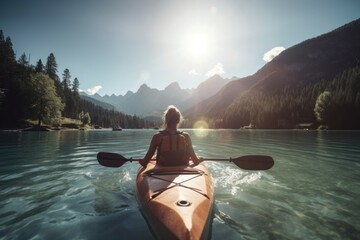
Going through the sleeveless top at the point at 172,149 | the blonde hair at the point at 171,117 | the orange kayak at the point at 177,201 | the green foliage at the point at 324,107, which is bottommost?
the orange kayak at the point at 177,201

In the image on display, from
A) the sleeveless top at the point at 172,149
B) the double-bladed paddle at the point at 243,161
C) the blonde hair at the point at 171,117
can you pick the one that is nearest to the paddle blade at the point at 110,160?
the double-bladed paddle at the point at 243,161

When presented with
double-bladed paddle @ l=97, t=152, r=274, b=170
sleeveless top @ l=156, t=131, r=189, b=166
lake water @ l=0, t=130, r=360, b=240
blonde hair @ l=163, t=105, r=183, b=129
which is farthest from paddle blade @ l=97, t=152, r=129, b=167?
blonde hair @ l=163, t=105, r=183, b=129

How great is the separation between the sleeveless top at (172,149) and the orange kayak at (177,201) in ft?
0.93

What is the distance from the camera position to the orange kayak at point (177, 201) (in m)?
3.98

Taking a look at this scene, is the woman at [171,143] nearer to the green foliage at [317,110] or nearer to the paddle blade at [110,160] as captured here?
the paddle blade at [110,160]

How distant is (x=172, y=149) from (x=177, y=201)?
2.68 meters

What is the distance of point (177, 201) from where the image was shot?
4738 millimetres

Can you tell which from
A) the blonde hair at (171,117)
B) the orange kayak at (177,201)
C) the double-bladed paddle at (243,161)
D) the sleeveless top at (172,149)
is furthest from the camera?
the double-bladed paddle at (243,161)

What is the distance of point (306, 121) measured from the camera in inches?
4535

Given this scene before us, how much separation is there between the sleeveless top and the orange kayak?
28 cm

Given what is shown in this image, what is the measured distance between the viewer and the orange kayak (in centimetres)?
398

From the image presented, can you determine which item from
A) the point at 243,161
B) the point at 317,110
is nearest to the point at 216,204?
the point at 243,161

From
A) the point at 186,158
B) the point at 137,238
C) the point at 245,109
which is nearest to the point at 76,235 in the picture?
the point at 137,238

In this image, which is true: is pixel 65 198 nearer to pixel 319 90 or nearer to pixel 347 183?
pixel 347 183
